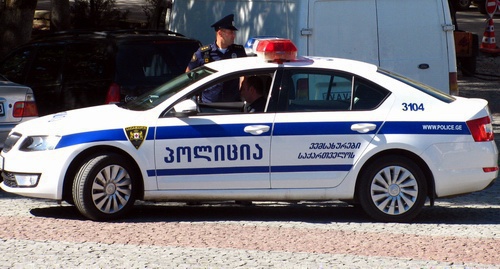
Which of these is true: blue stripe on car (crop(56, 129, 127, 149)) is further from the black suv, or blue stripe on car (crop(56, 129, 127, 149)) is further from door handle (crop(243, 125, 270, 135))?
the black suv

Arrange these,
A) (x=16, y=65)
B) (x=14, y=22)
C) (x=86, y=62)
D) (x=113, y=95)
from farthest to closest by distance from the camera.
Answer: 1. (x=14, y=22)
2. (x=16, y=65)
3. (x=86, y=62)
4. (x=113, y=95)

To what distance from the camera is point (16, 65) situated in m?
12.0

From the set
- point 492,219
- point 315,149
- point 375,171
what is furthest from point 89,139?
point 492,219

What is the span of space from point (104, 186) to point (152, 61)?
10.3ft

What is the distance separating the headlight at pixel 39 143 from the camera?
819 centimetres

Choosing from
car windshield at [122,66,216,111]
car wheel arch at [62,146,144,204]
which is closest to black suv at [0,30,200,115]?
car windshield at [122,66,216,111]

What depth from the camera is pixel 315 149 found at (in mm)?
8148

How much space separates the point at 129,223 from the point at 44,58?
4150 mm

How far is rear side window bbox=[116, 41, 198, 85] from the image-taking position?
10.8m

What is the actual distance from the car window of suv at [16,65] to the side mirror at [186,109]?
13.7 ft

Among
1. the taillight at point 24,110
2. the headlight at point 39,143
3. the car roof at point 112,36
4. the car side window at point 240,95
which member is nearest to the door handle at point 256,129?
the car side window at point 240,95

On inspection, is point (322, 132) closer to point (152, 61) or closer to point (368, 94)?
point (368, 94)

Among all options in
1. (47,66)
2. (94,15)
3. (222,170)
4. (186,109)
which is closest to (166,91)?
(186,109)

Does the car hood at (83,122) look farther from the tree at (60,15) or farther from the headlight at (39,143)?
the tree at (60,15)
